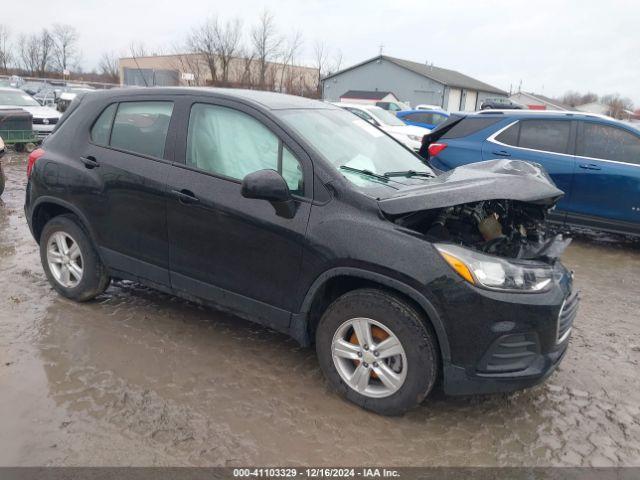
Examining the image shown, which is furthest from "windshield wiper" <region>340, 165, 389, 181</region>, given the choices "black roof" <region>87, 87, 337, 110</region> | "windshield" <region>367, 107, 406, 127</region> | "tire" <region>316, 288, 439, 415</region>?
"windshield" <region>367, 107, 406, 127</region>

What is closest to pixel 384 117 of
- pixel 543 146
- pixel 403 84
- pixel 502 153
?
pixel 502 153

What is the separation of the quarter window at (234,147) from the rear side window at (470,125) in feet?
15.7

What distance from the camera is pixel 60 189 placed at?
4238 mm

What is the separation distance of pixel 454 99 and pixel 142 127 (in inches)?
1851

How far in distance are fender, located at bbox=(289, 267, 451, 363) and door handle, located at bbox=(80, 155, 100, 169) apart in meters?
2.07

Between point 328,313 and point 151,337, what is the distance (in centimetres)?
156

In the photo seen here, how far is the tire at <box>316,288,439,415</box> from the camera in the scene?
2871mm

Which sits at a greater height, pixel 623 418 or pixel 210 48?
pixel 210 48

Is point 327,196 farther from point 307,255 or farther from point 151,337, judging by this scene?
point 151,337

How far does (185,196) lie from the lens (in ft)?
11.7

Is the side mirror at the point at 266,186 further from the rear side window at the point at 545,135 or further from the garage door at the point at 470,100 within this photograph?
the garage door at the point at 470,100

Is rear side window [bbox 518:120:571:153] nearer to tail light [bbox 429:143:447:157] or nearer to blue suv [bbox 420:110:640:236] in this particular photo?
blue suv [bbox 420:110:640:236]

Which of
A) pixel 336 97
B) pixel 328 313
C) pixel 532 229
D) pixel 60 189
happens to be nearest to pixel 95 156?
pixel 60 189

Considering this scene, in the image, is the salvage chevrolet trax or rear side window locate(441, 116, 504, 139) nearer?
the salvage chevrolet trax
